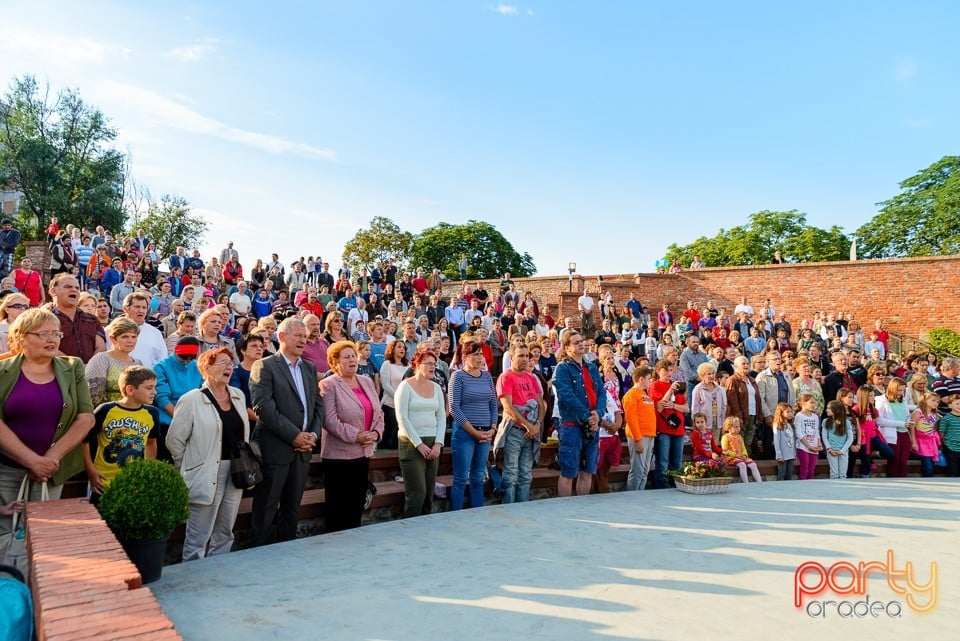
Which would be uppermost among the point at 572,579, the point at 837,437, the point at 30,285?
the point at 30,285

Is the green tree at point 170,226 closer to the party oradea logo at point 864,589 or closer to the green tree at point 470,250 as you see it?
the green tree at point 470,250

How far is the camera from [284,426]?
4.31 metres

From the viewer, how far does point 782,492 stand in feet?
22.7

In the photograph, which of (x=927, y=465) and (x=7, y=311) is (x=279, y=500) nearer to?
(x=7, y=311)

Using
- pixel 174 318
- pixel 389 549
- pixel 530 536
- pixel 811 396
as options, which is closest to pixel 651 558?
pixel 530 536

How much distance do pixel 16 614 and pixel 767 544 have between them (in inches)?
188

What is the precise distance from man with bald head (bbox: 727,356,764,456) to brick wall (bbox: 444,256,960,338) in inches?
385

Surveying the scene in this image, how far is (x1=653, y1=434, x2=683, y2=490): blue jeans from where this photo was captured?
708cm

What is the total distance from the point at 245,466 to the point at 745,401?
6.79 m

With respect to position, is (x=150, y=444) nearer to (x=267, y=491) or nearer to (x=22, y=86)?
(x=267, y=491)

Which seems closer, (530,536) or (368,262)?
(530,536)

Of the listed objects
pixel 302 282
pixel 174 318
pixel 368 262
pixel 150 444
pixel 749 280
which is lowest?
pixel 150 444

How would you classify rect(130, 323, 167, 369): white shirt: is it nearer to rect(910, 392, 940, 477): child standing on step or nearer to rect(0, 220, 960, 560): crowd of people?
rect(0, 220, 960, 560): crowd of people

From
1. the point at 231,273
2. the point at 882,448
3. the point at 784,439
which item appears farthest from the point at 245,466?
the point at 231,273
